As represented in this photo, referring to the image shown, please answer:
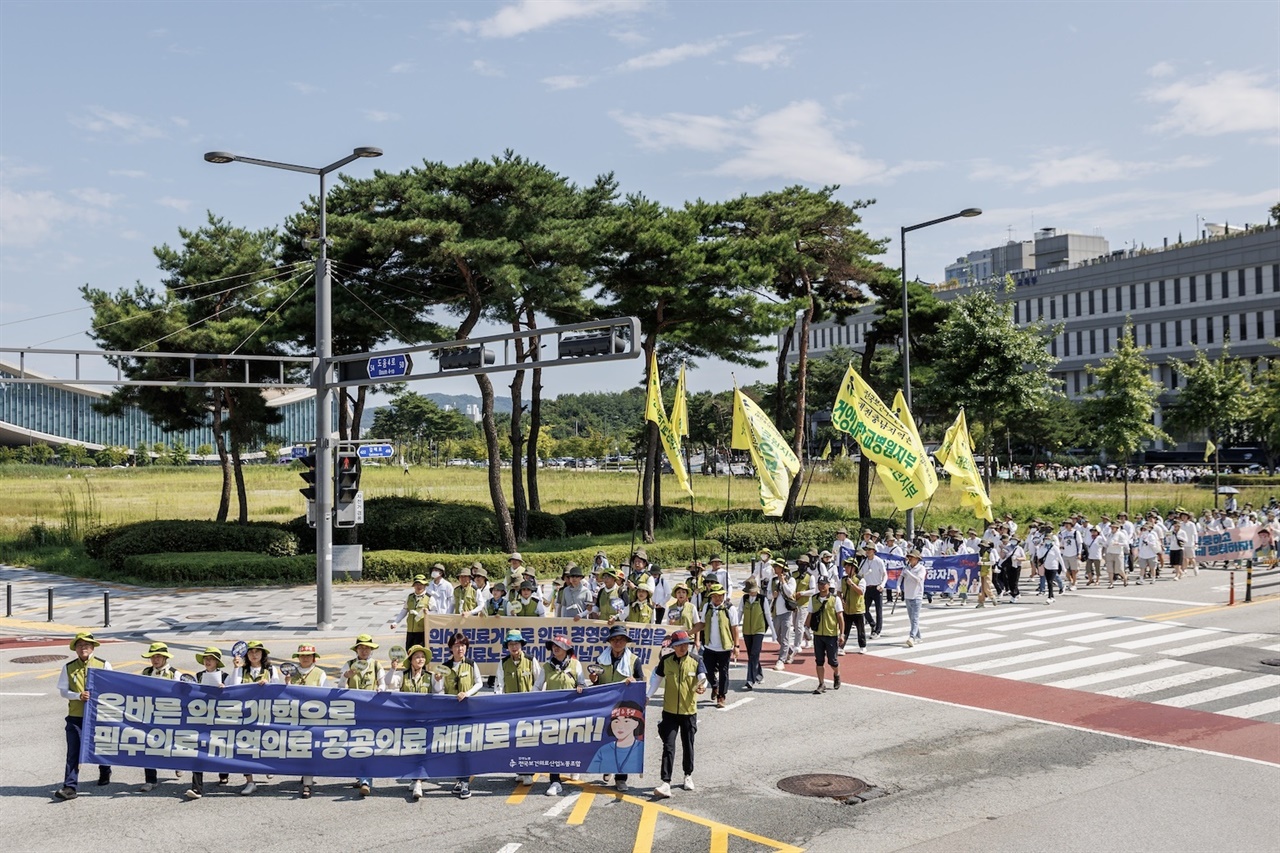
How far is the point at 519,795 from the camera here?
36.2 ft

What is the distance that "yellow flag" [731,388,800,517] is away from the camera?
20500mm

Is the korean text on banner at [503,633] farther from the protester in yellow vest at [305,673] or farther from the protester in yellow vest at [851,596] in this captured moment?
the protester in yellow vest at [305,673]

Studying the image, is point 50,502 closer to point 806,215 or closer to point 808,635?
point 806,215

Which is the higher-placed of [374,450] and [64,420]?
[64,420]

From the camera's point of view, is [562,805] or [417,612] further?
[417,612]

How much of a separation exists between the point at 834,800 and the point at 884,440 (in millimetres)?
13714

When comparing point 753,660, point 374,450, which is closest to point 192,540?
point 374,450

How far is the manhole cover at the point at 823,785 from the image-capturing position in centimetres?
1093

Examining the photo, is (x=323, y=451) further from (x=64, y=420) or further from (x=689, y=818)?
(x=64, y=420)

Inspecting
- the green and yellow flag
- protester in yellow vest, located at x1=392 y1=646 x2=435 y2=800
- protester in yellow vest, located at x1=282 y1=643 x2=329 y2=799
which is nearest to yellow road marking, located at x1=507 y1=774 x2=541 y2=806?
protester in yellow vest, located at x1=392 y1=646 x2=435 y2=800

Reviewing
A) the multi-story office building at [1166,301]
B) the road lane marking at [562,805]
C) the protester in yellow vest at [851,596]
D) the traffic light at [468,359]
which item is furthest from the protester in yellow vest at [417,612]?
the multi-story office building at [1166,301]

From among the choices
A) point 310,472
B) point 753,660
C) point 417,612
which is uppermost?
point 310,472

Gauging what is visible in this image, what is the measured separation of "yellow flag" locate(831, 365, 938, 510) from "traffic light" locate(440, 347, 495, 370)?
824 cm

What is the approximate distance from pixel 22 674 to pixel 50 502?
37.8m
